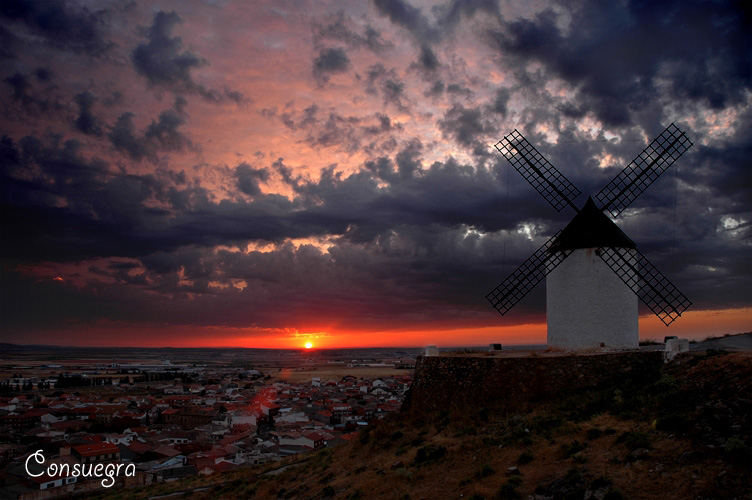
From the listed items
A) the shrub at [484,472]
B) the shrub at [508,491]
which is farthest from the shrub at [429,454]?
the shrub at [508,491]

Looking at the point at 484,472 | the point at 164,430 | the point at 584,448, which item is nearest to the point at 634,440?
the point at 584,448

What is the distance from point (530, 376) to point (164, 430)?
5501 centimetres

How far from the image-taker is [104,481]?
3509 cm

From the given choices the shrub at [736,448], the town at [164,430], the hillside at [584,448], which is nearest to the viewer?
the shrub at [736,448]

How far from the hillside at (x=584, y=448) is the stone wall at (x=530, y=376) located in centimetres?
26

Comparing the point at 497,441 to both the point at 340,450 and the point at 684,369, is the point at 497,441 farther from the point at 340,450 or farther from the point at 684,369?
the point at 340,450

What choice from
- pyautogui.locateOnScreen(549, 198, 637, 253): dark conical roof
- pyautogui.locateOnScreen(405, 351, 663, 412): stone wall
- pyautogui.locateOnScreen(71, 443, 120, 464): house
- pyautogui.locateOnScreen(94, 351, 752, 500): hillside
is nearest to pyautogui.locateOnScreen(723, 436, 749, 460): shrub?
pyautogui.locateOnScreen(94, 351, 752, 500): hillside

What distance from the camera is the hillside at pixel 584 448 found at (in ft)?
28.7

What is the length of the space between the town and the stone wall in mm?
7370

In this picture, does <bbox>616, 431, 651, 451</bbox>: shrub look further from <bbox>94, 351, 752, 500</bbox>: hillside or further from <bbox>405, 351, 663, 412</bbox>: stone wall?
<bbox>405, 351, 663, 412</bbox>: stone wall

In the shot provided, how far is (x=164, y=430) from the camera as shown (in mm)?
58031

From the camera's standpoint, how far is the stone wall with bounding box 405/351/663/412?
1400 cm

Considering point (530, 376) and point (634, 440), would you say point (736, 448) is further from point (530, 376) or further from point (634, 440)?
point (530, 376)

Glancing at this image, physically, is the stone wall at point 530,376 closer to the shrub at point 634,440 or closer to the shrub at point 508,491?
the shrub at point 634,440
